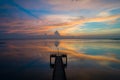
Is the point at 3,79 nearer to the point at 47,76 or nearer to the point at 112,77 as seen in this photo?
the point at 47,76

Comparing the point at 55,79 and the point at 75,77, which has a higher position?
the point at 55,79

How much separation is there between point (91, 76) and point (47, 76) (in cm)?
567

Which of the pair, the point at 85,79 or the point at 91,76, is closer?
the point at 85,79

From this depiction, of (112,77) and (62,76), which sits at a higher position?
(62,76)

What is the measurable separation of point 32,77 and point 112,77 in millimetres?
10017

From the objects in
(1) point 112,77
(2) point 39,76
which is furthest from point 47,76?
(1) point 112,77

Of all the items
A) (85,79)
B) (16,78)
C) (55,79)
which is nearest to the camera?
(55,79)

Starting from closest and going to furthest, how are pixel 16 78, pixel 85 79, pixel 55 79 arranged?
pixel 55 79 < pixel 85 79 < pixel 16 78

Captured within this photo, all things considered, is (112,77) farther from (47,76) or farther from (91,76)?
(47,76)

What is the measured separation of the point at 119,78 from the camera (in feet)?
63.2

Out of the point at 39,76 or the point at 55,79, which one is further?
the point at 39,76

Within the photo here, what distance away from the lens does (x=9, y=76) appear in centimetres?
2070

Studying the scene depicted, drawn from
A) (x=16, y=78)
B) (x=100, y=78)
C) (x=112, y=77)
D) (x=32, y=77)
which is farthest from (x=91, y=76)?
(x=16, y=78)

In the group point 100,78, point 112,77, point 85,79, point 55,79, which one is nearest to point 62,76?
point 55,79
